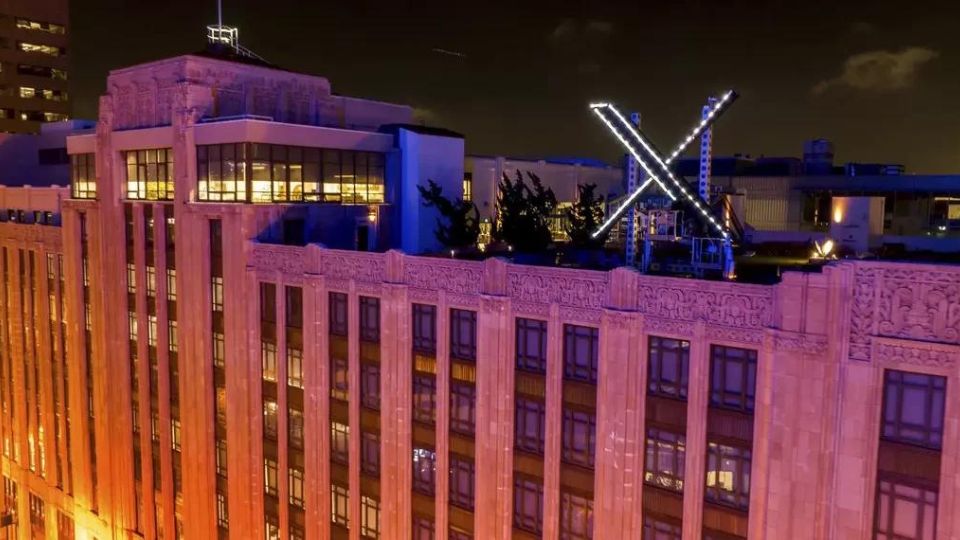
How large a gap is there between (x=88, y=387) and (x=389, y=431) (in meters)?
31.9

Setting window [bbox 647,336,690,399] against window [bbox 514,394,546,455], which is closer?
window [bbox 647,336,690,399]

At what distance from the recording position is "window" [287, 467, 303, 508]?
4169 centimetres

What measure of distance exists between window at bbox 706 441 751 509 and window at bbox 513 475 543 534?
7426 millimetres

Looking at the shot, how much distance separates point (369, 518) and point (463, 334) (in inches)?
469

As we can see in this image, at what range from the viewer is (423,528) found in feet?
118

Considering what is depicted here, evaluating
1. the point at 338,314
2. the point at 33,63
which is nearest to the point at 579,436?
the point at 338,314

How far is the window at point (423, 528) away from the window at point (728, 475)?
14072 millimetres

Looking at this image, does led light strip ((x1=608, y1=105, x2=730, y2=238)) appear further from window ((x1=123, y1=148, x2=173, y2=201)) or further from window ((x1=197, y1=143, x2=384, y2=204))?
window ((x1=123, y1=148, x2=173, y2=201))

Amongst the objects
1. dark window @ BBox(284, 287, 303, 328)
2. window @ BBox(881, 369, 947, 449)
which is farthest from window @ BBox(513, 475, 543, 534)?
dark window @ BBox(284, 287, 303, 328)

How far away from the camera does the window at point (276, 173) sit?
43.6 meters

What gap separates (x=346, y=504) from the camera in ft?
129

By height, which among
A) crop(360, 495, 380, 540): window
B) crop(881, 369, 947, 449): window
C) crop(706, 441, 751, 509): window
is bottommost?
crop(360, 495, 380, 540): window

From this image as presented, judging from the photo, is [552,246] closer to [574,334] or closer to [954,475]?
[574,334]

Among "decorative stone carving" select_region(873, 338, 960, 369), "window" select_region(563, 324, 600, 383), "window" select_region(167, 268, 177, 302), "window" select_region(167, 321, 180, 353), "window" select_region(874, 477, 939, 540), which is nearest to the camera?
"decorative stone carving" select_region(873, 338, 960, 369)
